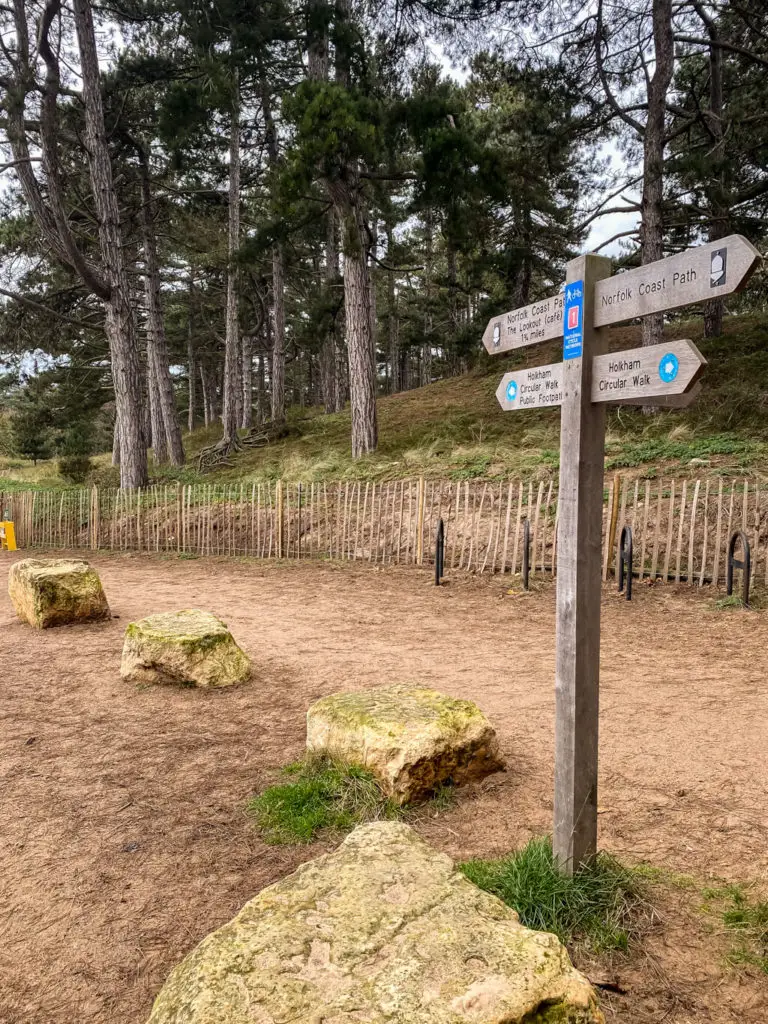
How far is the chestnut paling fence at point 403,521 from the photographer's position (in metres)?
9.06

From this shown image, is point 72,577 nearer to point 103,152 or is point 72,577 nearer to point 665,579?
point 665,579

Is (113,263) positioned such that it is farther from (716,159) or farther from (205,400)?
(205,400)

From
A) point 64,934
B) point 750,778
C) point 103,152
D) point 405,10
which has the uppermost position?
point 405,10

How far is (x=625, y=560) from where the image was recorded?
29.4 feet

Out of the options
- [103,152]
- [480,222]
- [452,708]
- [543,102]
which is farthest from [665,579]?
[103,152]

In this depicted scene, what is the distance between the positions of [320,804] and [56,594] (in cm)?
561

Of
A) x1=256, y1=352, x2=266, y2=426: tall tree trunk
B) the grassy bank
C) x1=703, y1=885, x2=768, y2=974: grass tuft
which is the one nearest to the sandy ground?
x1=703, y1=885, x2=768, y2=974: grass tuft

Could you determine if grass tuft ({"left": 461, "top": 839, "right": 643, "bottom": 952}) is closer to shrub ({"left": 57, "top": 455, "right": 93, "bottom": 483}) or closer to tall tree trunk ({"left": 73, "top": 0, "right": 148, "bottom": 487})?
tall tree trunk ({"left": 73, "top": 0, "right": 148, "bottom": 487})

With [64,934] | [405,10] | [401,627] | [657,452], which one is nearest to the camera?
[64,934]

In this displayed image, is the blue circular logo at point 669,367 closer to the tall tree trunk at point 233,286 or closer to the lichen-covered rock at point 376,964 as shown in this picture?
the lichen-covered rock at point 376,964

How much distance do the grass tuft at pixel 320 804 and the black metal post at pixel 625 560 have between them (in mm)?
5665

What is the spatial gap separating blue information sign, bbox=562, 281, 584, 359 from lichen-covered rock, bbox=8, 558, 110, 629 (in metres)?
7.12

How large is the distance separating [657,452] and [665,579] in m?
3.42

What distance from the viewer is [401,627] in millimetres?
7867
